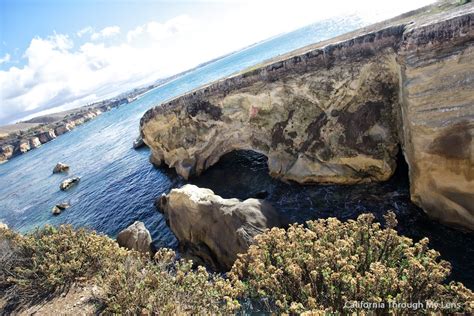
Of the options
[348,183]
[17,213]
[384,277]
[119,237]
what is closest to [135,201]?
[119,237]

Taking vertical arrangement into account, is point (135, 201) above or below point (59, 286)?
below

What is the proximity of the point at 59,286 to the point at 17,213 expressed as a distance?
31.0 meters

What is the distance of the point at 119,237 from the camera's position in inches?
707

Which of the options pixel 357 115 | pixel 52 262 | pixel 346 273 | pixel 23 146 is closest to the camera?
pixel 346 273

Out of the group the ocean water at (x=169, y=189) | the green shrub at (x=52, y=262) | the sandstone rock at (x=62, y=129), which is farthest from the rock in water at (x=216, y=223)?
the sandstone rock at (x=62, y=129)

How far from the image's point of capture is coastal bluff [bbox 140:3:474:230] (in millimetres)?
11609

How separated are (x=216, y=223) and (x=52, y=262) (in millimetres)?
7069

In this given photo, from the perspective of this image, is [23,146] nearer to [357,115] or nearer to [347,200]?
[357,115]

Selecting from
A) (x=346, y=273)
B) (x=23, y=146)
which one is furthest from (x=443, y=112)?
(x=23, y=146)

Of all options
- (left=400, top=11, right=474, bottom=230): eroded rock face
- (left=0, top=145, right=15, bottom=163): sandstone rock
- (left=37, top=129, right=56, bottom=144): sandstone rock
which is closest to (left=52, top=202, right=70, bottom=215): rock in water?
(left=400, top=11, right=474, bottom=230): eroded rock face

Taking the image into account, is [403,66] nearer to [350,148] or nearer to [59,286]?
[350,148]

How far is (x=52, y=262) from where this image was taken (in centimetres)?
1158

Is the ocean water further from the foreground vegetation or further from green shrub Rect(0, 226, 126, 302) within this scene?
green shrub Rect(0, 226, 126, 302)

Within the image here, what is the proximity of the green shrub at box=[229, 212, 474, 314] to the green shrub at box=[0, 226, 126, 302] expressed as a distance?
6111mm
